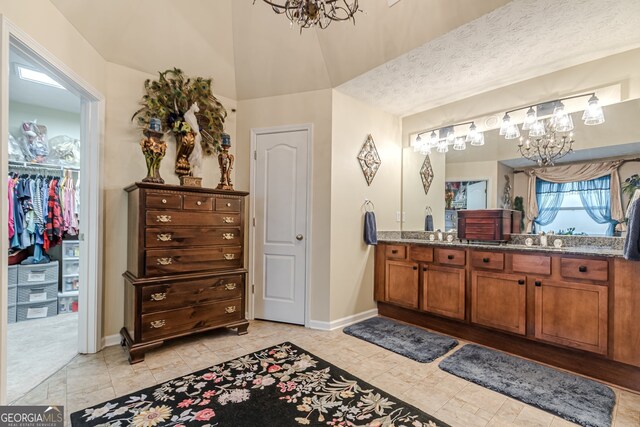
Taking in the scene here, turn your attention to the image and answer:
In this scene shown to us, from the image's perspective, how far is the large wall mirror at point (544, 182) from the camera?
2455mm

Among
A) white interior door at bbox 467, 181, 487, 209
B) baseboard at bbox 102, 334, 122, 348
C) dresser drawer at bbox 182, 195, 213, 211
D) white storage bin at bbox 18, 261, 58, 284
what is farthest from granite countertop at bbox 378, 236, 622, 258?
white storage bin at bbox 18, 261, 58, 284

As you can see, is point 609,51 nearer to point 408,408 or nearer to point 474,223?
point 474,223

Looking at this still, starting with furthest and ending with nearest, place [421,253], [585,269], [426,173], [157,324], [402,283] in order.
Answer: [426,173] → [402,283] → [421,253] → [157,324] → [585,269]

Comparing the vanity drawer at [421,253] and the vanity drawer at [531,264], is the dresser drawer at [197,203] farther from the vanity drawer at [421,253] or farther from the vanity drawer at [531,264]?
the vanity drawer at [531,264]

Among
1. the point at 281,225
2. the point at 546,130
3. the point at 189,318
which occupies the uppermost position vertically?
the point at 546,130

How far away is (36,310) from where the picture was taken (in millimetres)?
3414

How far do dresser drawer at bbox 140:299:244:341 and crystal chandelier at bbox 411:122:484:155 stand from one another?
9.58ft

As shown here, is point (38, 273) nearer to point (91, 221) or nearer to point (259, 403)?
point (91, 221)

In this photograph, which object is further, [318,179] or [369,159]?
[369,159]

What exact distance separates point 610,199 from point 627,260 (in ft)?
2.52

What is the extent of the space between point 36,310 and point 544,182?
228 inches

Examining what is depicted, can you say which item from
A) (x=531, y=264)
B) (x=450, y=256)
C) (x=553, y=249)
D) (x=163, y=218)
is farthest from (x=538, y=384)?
(x=163, y=218)

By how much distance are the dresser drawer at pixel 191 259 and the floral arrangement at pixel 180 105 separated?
120cm

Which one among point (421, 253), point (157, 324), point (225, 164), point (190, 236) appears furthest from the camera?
point (421, 253)
